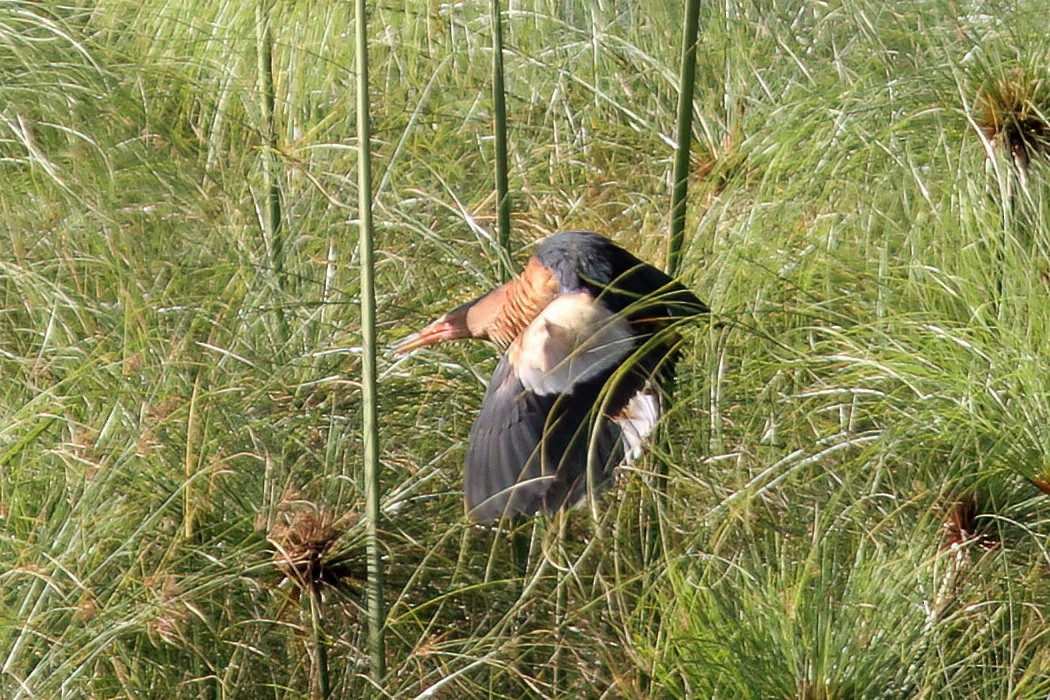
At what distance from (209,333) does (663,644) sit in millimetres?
573

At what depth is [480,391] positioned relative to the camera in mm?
1479

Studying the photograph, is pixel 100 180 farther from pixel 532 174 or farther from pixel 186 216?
pixel 532 174

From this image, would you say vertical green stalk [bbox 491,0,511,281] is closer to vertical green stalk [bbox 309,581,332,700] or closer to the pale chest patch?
the pale chest patch

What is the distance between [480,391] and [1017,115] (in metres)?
0.54

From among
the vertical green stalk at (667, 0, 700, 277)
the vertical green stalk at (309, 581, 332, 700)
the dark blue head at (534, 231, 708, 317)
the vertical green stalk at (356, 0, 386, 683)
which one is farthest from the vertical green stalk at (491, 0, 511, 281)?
the vertical green stalk at (309, 581, 332, 700)

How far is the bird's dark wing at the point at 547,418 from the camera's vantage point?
127 cm

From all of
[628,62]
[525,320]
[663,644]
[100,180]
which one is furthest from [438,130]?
[663,644]

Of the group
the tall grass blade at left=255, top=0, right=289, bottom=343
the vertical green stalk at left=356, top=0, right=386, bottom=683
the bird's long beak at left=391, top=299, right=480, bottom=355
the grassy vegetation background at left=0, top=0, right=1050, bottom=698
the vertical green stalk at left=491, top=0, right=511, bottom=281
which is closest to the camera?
the vertical green stalk at left=356, top=0, right=386, bottom=683

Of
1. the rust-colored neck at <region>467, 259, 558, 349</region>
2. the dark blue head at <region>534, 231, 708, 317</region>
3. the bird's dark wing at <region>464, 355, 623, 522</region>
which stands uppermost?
the dark blue head at <region>534, 231, 708, 317</region>

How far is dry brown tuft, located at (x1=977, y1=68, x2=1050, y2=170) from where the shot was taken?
134cm

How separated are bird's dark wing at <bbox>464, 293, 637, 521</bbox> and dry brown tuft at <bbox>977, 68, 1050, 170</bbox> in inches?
15.0

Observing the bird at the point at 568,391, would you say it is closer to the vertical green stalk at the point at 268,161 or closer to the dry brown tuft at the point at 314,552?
the dry brown tuft at the point at 314,552

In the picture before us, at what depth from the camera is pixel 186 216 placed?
1682 millimetres

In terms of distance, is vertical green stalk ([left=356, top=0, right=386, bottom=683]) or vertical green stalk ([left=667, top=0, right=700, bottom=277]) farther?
vertical green stalk ([left=667, top=0, right=700, bottom=277])
